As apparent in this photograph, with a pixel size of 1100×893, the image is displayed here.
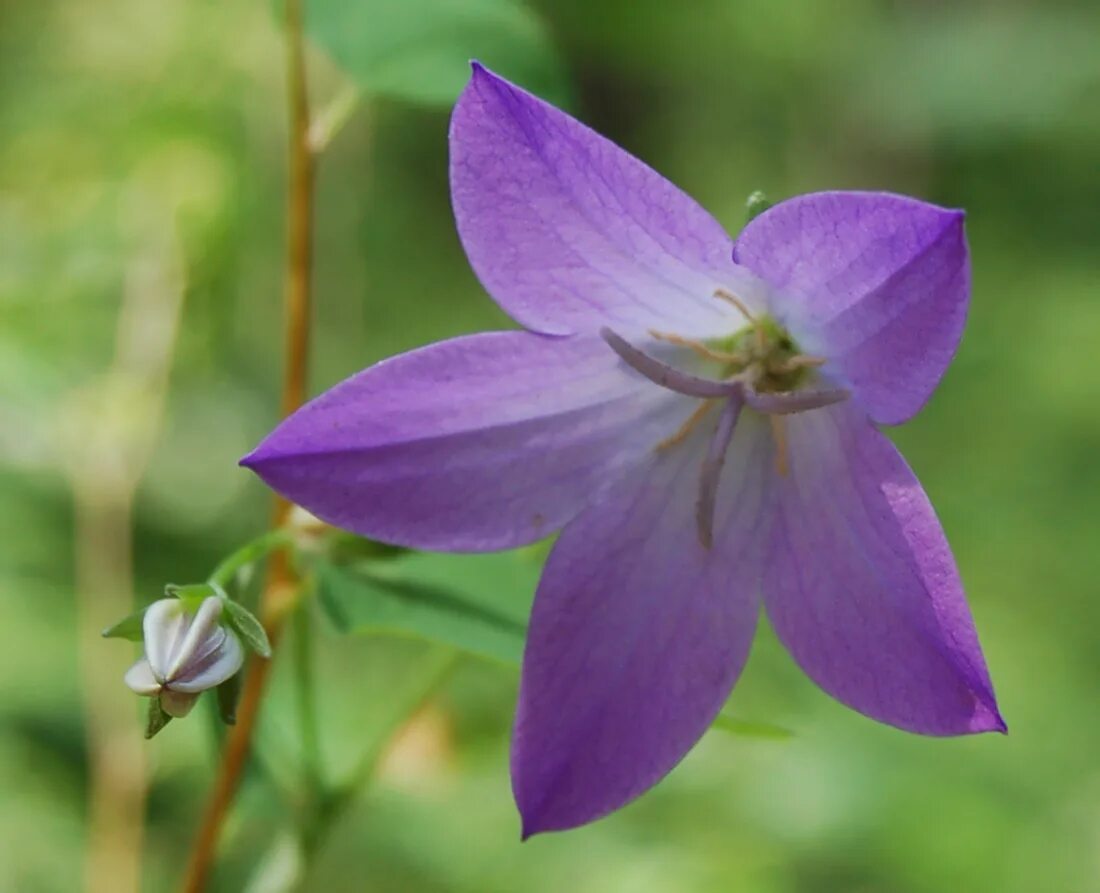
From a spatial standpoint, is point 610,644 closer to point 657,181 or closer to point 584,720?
point 584,720

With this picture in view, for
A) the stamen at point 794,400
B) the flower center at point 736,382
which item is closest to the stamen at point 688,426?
the flower center at point 736,382

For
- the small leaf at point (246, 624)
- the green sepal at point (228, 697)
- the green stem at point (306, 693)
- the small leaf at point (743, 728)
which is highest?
the small leaf at point (246, 624)

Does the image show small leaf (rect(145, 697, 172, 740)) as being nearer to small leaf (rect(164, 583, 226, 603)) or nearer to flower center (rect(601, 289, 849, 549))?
small leaf (rect(164, 583, 226, 603))

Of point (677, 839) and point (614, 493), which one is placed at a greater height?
point (614, 493)

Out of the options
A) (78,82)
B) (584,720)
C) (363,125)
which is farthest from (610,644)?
(363,125)

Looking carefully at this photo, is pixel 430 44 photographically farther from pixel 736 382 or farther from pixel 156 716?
pixel 156 716


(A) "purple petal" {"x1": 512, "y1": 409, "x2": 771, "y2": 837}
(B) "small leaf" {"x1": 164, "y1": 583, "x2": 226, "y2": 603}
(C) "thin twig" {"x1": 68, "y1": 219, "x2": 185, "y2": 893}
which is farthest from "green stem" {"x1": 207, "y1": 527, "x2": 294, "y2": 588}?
(C) "thin twig" {"x1": 68, "y1": 219, "x2": 185, "y2": 893}

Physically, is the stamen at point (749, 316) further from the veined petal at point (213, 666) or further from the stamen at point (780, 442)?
the veined petal at point (213, 666)
